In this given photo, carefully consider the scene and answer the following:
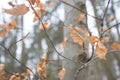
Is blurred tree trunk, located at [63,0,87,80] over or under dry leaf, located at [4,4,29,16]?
under

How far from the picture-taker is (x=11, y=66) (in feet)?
23.4

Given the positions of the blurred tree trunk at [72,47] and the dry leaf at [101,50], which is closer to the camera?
the dry leaf at [101,50]

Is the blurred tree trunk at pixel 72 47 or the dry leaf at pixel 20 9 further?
the blurred tree trunk at pixel 72 47

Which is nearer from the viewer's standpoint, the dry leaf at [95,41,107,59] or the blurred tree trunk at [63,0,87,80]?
the dry leaf at [95,41,107,59]

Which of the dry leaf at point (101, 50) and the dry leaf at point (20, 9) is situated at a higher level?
the dry leaf at point (20, 9)

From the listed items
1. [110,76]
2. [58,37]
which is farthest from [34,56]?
[110,76]

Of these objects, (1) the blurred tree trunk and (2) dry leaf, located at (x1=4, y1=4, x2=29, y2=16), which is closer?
(2) dry leaf, located at (x1=4, y1=4, x2=29, y2=16)

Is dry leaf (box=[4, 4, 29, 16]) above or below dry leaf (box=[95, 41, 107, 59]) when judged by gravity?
above

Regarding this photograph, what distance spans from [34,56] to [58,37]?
4.65 feet

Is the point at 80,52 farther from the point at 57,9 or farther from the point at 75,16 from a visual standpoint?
the point at 57,9

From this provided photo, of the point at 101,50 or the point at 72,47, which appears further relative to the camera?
the point at 72,47

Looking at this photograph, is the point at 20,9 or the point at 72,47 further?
the point at 72,47

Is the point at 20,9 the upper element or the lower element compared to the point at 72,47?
upper

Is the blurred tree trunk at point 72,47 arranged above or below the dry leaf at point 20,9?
below
